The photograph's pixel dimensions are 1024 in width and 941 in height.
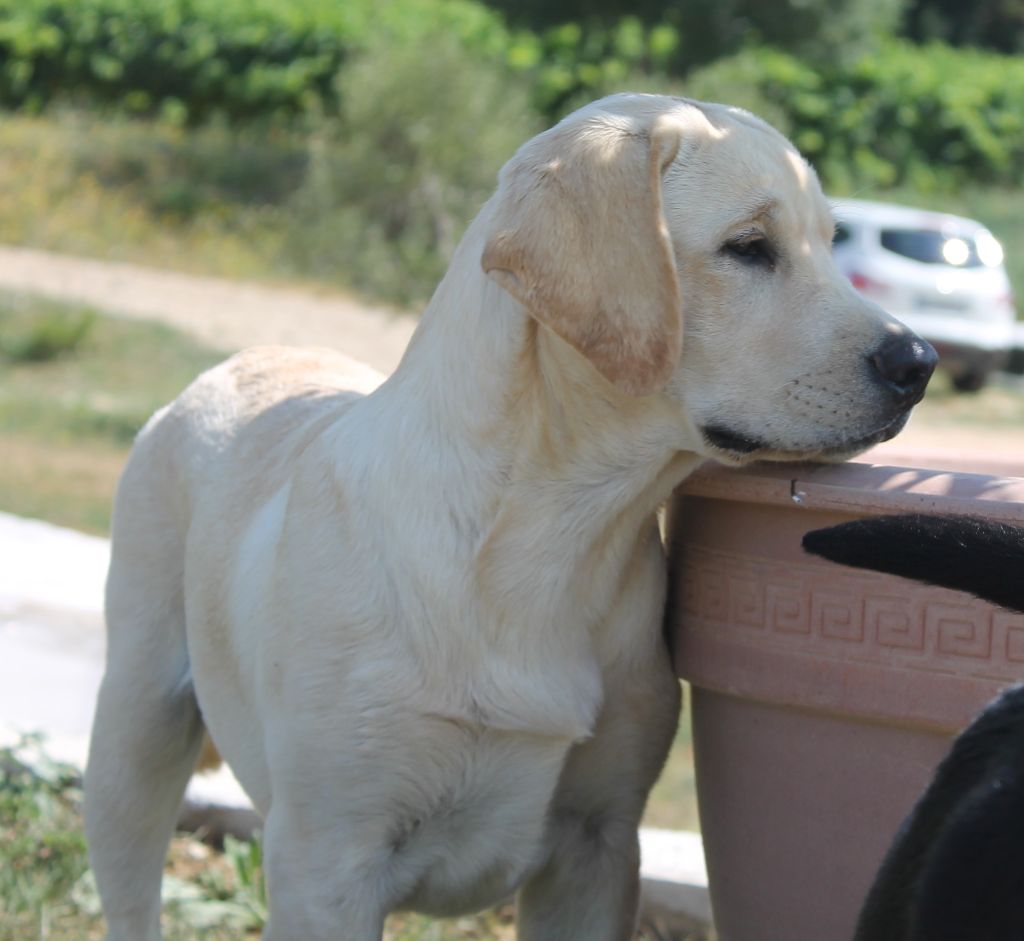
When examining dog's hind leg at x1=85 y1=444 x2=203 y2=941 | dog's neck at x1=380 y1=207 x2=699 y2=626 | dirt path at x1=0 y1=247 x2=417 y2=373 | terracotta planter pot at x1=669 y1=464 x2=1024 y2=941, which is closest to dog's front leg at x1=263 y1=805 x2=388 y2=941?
dog's neck at x1=380 y1=207 x2=699 y2=626

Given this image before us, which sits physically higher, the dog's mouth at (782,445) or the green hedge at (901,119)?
the dog's mouth at (782,445)

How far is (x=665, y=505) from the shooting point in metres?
2.88

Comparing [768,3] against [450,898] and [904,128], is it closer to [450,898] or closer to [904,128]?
[904,128]

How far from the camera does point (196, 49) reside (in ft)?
80.6

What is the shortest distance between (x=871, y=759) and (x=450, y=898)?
0.76 m

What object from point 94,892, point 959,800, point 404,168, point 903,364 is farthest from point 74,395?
point 959,800

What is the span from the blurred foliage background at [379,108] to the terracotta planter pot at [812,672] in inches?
573

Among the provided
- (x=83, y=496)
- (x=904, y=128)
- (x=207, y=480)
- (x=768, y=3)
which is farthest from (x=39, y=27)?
(x=207, y=480)

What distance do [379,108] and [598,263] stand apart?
16.8 m

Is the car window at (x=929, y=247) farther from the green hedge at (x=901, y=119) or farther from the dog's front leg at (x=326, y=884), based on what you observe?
the dog's front leg at (x=326, y=884)

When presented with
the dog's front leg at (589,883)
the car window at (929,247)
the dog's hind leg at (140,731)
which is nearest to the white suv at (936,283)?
the car window at (929,247)

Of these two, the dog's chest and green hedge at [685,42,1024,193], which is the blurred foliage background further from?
the dog's chest

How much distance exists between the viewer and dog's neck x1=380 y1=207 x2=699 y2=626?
2.56 metres

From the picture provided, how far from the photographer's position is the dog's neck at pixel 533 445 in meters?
2.56
